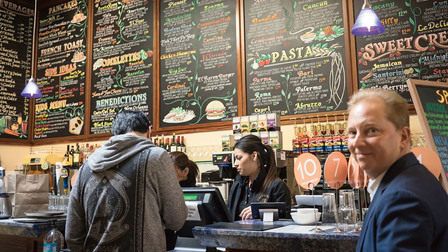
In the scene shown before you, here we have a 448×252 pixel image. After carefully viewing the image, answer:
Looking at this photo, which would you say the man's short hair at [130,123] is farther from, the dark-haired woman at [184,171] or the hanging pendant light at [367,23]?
the hanging pendant light at [367,23]

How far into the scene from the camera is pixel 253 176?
3.24 m

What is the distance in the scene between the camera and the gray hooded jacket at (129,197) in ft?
6.81

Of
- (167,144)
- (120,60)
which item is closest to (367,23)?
(167,144)

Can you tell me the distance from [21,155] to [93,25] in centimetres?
257

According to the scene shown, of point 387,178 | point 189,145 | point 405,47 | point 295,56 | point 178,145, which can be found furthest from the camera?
point 189,145

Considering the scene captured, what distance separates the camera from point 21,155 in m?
6.93

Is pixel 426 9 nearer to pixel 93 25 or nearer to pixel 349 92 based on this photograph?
pixel 349 92

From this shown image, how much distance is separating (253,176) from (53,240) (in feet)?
5.03

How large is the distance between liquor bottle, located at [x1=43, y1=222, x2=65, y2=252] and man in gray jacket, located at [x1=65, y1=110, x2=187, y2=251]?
52 centimetres

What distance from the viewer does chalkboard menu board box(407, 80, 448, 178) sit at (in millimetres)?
2889

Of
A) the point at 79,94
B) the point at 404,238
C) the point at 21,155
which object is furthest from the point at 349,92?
the point at 21,155

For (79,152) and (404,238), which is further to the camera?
(79,152)

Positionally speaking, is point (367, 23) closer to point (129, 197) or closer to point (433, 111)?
point (433, 111)

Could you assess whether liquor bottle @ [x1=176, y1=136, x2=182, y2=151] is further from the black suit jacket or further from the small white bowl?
the black suit jacket
